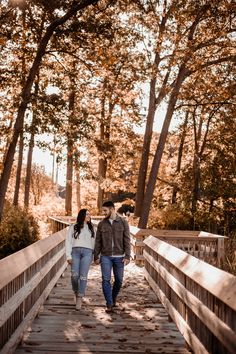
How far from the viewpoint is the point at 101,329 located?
26.0 feet

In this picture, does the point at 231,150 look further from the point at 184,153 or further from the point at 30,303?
the point at 30,303

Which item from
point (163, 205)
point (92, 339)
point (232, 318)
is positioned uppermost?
point (163, 205)

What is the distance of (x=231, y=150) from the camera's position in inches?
1351

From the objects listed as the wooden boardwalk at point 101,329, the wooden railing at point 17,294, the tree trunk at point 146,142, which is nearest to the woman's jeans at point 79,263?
the wooden boardwalk at point 101,329

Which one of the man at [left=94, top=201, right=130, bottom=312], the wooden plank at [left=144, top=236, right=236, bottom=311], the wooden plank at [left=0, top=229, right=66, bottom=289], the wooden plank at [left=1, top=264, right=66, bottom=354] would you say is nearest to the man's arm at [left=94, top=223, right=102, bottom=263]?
the man at [left=94, top=201, right=130, bottom=312]

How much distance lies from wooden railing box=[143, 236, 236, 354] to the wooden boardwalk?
0.31m

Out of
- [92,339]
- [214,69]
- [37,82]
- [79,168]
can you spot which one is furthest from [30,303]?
[214,69]

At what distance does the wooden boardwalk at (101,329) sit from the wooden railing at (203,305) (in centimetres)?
31

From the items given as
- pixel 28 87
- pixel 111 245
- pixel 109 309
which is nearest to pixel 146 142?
pixel 28 87

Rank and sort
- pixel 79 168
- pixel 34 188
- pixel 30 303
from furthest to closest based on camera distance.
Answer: pixel 34 188, pixel 79 168, pixel 30 303

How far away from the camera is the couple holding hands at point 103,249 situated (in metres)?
9.62

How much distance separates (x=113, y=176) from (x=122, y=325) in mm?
34403

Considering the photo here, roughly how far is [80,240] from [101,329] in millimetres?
2308

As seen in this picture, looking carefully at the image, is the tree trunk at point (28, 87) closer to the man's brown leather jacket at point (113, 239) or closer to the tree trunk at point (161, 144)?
the tree trunk at point (161, 144)
